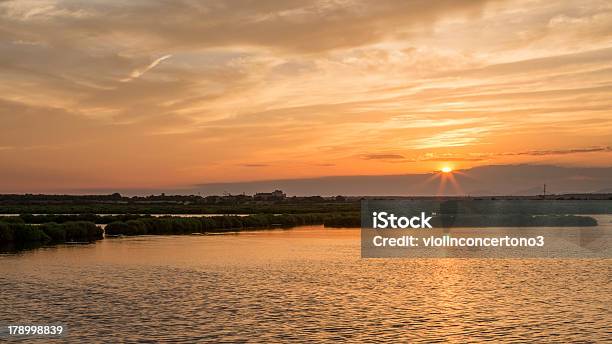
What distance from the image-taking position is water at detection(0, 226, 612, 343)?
2552 cm

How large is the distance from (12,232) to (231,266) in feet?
99.8

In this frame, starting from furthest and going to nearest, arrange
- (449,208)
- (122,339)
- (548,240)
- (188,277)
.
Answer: (449,208), (548,240), (188,277), (122,339)

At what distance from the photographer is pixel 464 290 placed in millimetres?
36000

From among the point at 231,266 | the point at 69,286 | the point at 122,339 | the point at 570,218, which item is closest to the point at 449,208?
the point at 570,218

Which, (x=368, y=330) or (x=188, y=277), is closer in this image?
(x=368, y=330)

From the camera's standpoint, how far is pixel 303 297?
33219 mm

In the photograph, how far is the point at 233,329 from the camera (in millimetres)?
25734

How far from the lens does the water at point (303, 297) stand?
25516 mm

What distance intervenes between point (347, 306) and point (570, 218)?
95.8 metres

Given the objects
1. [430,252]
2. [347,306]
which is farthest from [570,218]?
[347,306]

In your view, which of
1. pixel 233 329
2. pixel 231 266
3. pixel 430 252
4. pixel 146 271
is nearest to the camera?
pixel 233 329

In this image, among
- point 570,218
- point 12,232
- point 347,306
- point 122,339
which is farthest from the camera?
point 570,218

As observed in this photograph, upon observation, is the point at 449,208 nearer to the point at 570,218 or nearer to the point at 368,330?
the point at 570,218

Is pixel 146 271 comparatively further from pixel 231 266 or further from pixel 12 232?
pixel 12 232
